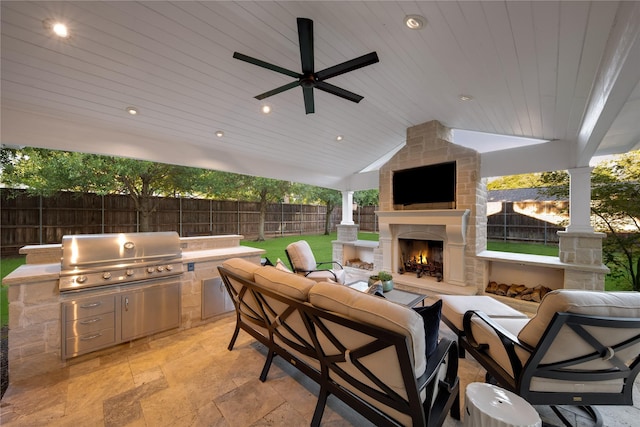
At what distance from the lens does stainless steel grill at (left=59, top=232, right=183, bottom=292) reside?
236 centimetres

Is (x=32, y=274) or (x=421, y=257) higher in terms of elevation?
(x=32, y=274)

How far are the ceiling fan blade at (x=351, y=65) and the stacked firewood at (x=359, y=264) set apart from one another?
16.4 feet

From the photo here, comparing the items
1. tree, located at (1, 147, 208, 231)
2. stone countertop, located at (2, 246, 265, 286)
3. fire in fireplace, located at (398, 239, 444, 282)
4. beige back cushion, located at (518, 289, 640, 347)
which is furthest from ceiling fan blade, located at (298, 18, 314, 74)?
tree, located at (1, 147, 208, 231)

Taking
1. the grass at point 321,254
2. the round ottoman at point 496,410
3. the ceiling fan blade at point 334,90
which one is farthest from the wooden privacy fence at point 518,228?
the round ottoman at point 496,410

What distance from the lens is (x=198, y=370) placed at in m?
2.26

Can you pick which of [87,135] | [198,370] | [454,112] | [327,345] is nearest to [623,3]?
[454,112]

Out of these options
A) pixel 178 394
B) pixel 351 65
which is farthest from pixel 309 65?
pixel 178 394

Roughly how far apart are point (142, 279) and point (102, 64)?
237 centimetres

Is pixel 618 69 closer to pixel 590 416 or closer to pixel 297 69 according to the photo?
pixel 590 416

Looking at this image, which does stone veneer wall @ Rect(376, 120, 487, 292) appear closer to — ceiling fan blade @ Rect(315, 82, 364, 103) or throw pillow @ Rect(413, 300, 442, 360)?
ceiling fan blade @ Rect(315, 82, 364, 103)

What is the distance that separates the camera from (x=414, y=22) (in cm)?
201

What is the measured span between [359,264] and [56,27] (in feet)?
21.0

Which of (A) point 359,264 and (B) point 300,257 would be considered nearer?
(B) point 300,257

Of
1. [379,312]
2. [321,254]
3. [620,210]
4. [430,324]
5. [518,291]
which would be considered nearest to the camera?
[379,312]
